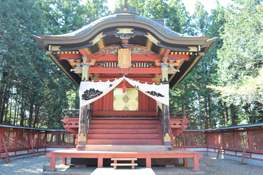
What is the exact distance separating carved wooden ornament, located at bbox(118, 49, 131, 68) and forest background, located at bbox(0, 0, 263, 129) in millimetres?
7548

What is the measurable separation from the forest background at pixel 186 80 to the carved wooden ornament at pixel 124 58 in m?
7.55

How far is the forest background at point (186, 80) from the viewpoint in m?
14.0

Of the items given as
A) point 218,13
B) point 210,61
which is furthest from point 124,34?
point 218,13

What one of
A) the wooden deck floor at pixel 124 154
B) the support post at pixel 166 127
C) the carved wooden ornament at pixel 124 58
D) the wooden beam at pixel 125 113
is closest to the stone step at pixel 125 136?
the support post at pixel 166 127

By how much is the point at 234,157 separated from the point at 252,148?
184 cm

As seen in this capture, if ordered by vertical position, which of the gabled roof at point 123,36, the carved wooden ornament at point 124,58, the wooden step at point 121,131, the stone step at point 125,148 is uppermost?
the gabled roof at point 123,36

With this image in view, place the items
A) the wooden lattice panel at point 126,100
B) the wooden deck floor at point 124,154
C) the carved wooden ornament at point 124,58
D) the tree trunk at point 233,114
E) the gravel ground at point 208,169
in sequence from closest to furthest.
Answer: the wooden deck floor at point 124,154 → the gravel ground at point 208,169 → the carved wooden ornament at point 124,58 → the wooden lattice panel at point 126,100 → the tree trunk at point 233,114

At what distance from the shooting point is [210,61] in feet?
66.5

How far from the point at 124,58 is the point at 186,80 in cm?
1349

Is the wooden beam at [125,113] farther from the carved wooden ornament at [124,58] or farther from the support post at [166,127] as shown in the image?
the carved wooden ornament at [124,58]

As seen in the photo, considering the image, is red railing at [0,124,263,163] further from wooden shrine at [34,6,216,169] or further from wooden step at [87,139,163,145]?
wooden shrine at [34,6,216,169]

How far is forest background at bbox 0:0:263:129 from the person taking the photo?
45.9ft

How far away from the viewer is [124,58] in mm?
7949

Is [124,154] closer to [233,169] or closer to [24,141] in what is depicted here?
[233,169]
